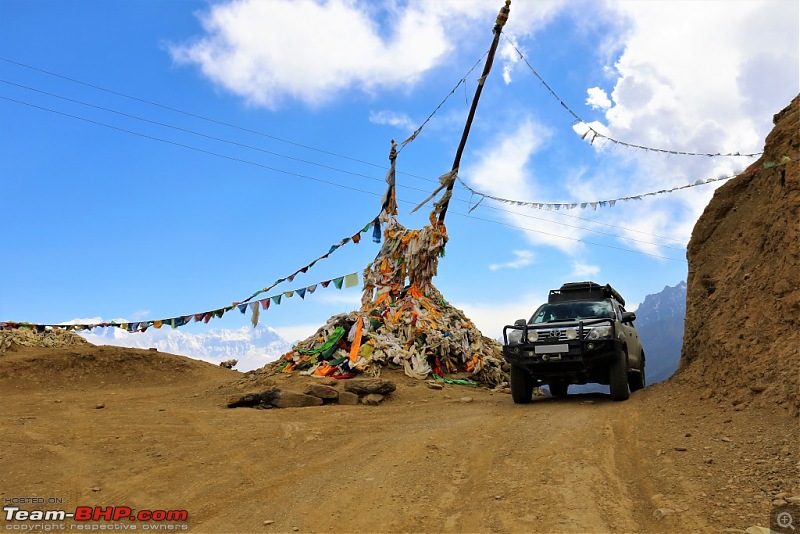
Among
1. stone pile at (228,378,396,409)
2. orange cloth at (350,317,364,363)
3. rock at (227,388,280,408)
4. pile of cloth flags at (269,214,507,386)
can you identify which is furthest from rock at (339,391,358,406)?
orange cloth at (350,317,364,363)

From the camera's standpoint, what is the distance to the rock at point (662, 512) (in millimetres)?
4480

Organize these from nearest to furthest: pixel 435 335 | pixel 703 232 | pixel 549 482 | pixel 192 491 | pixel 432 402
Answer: pixel 549 482, pixel 192 491, pixel 703 232, pixel 432 402, pixel 435 335

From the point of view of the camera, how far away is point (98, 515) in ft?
17.4

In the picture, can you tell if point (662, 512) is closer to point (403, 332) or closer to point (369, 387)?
point (369, 387)

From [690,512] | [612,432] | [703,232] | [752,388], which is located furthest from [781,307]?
[690,512]

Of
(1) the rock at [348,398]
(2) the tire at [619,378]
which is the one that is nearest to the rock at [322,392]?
(1) the rock at [348,398]

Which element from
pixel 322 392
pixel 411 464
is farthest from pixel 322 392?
pixel 411 464

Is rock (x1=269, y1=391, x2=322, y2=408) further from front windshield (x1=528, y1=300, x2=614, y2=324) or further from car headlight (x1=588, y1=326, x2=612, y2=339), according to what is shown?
car headlight (x1=588, y1=326, x2=612, y2=339)

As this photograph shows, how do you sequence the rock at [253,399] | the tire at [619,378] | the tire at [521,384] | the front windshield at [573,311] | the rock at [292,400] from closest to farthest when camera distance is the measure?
the tire at [619,378] → the tire at [521,384] → the front windshield at [573,311] → the rock at [292,400] → the rock at [253,399]

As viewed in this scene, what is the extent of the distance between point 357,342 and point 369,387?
3.31 m

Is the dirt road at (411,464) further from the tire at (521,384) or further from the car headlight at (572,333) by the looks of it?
the car headlight at (572,333)

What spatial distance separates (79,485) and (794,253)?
9680 millimetres

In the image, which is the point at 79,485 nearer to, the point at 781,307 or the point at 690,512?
the point at 690,512

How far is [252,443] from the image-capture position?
25.7 feet
